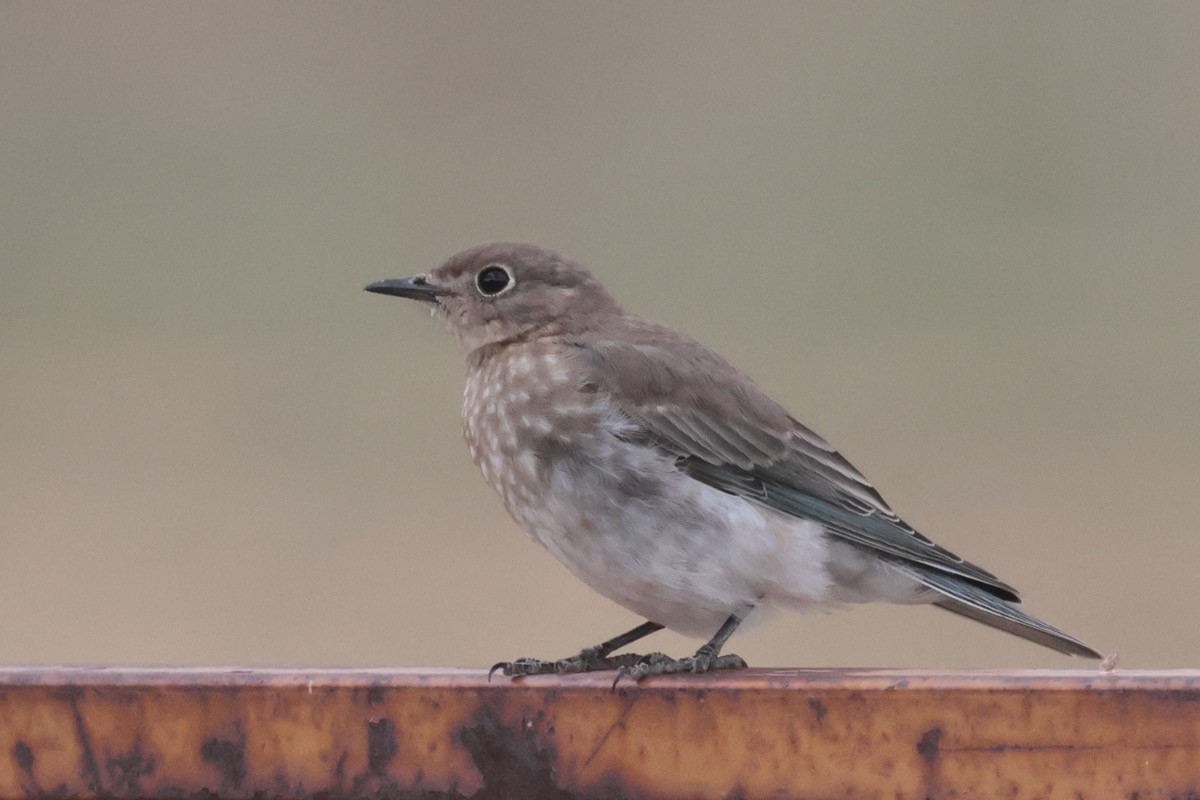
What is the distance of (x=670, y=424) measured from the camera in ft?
15.8

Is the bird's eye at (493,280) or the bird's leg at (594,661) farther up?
the bird's eye at (493,280)

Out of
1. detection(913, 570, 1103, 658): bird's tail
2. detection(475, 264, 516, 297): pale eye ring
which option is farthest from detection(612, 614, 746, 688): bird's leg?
detection(475, 264, 516, 297): pale eye ring

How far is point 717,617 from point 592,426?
0.62 m

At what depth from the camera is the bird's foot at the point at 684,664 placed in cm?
378

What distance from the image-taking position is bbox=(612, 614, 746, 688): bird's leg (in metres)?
3.94

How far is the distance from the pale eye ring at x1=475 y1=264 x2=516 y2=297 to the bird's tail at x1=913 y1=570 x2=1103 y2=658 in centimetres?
152

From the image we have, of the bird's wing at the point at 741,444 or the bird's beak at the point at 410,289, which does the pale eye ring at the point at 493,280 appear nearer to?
the bird's beak at the point at 410,289

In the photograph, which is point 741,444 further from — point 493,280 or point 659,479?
point 493,280

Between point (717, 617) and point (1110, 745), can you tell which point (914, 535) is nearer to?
point (717, 617)

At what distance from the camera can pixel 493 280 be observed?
209 inches

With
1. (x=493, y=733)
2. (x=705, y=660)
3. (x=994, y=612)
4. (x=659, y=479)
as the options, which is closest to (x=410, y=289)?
(x=659, y=479)

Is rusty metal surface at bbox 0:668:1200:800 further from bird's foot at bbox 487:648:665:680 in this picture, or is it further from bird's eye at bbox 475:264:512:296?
bird's eye at bbox 475:264:512:296

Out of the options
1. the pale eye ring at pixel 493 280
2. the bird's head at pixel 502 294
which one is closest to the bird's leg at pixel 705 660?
the bird's head at pixel 502 294

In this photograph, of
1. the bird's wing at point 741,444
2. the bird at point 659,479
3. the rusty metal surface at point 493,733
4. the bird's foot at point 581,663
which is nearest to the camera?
the rusty metal surface at point 493,733
